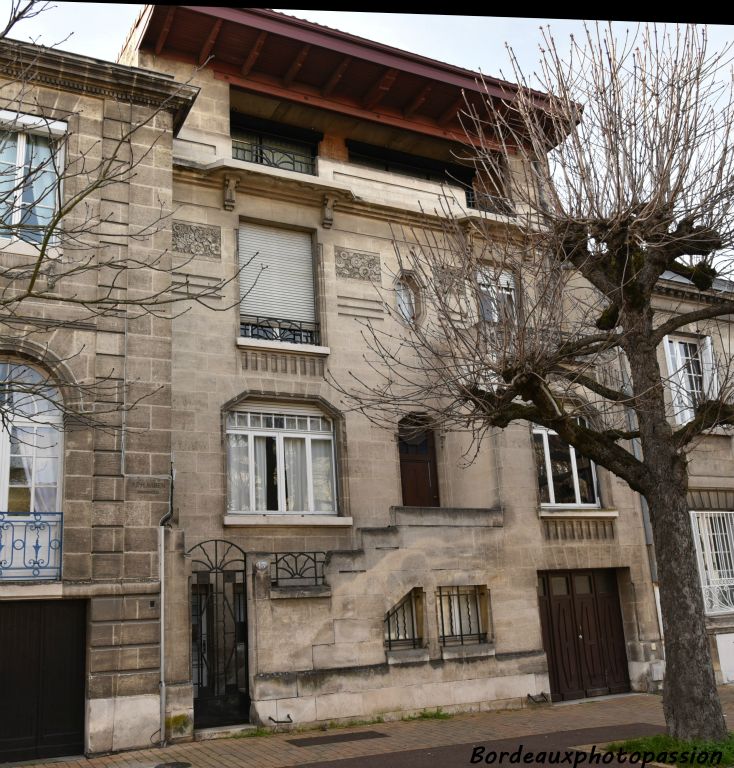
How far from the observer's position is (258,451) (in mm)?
15219

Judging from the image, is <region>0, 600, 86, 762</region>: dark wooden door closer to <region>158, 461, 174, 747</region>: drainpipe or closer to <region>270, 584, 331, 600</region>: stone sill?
<region>158, 461, 174, 747</region>: drainpipe

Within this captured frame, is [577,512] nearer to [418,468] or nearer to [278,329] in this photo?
[418,468]

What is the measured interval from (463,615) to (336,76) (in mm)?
11418

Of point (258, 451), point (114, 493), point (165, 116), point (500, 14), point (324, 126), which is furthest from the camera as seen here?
point (324, 126)

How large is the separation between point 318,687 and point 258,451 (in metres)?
4.51

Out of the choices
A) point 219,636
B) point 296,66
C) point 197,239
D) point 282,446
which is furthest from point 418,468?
point 296,66

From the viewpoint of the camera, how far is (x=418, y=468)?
1705cm

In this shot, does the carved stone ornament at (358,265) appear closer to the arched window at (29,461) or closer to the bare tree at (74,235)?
the bare tree at (74,235)

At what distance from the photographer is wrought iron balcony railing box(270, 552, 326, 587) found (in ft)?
43.8

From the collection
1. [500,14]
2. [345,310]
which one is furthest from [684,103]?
[500,14]

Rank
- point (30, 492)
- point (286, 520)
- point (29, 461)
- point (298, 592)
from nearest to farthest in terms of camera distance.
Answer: point (30, 492) → point (29, 461) → point (298, 592) → point (286, 520)

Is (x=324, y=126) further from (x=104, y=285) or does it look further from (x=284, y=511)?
(x=284, y=511)

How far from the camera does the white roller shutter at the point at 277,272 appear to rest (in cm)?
1596

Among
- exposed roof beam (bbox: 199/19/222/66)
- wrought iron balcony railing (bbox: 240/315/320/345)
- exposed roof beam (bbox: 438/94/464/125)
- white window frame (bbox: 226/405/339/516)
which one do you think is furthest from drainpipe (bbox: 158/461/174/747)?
exposed roof beam (bbox: 438/94/464/125)
